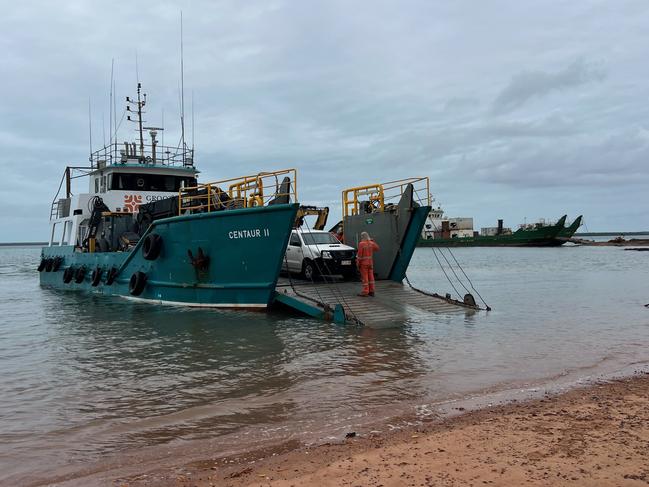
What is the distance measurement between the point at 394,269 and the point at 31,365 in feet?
29.7

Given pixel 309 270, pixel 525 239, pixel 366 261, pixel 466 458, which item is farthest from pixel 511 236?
pixel 466 458

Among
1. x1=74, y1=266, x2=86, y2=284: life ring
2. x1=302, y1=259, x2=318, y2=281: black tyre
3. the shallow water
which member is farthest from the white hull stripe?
x1=74, y1=266, x2=86, y2=284: life ring

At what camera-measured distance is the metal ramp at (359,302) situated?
462 inches

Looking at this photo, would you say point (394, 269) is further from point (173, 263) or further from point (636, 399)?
point (636, 399)

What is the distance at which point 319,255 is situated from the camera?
1435 cm

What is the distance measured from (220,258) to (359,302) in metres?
3.58

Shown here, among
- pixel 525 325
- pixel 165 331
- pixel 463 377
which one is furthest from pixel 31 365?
pixel 525 325

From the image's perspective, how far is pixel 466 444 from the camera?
462 cm

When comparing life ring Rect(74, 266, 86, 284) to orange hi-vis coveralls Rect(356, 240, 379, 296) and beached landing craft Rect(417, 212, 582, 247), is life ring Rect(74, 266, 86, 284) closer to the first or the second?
orange hi-vis coveralls Rect(356, 240, 379, 296)

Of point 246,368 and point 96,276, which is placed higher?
point 96,276

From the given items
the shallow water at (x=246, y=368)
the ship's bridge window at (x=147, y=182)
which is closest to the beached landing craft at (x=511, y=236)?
the ship's bridge window at (x=147, y=182)

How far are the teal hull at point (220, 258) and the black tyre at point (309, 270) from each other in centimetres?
202

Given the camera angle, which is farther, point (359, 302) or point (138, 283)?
point (138, 283)

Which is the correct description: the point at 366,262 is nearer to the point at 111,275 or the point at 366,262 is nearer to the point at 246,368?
the point at 246,368
